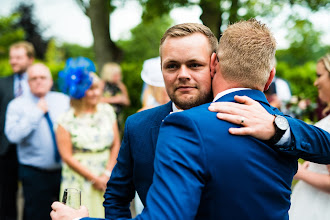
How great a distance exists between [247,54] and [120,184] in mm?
1119

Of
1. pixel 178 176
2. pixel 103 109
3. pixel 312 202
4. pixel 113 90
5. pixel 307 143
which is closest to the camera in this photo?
pixel 178 176

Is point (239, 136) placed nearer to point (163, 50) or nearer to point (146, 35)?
point (163, 50)

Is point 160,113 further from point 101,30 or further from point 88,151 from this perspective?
point 101,30

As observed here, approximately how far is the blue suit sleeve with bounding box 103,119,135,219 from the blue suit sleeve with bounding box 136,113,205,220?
0.72 meters

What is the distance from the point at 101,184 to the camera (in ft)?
12.3

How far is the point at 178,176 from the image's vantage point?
49.5 inches

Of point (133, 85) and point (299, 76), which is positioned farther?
point (299, 76)

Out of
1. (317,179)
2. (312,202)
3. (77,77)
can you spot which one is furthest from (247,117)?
(77,77)

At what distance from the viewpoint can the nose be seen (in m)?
1.88

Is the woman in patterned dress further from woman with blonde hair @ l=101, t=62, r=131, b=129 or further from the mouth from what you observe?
woman with blonde hair @ l=101, t=62, r=131, b=129

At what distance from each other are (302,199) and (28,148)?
3219mm

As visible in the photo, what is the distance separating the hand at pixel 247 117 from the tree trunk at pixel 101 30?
1014 centimetres

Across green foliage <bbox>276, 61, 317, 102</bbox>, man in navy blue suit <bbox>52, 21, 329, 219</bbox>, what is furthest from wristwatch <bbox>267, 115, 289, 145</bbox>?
green foliage <bbox>276, 61, 317, 102</bbox>

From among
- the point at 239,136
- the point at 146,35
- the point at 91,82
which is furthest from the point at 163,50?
the point at 146,35
